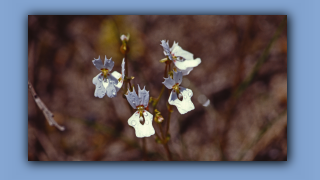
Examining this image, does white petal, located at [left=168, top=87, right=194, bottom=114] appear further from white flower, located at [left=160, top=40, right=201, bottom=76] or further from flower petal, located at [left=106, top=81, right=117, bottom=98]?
flower petal, located at [left=106, top=81, right=117, bottom=98]

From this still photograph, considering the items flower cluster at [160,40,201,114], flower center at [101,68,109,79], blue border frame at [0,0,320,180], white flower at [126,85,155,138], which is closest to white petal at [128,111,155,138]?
white flower at [126,85,155,138]

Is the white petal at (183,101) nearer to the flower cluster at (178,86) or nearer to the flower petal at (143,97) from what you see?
the flower cluster at (178,86)

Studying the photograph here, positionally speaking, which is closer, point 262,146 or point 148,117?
point 148,117
